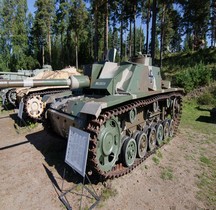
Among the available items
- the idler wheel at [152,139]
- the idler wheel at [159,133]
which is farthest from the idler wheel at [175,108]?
the idler wheel at [152,139]

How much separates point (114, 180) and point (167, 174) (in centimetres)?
127

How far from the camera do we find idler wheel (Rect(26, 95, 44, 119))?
912 centimetres

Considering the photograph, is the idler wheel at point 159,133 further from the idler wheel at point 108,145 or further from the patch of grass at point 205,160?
the idler wheel at point 108,145

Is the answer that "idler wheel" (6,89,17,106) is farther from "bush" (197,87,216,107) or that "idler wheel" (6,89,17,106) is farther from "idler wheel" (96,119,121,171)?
"bush" (197,87,216,107)

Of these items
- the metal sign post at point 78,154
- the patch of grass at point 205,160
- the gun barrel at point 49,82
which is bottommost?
the patch of grass at point 205,160

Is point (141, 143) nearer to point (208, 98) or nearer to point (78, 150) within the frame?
point (78, 150)

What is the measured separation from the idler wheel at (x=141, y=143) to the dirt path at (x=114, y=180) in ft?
0.88

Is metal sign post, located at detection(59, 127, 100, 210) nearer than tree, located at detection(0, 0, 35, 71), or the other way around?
metal sign post, located at detection(59, 127, 100, 210)

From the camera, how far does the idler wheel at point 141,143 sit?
5.57m

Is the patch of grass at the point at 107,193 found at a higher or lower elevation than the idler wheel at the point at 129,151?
lower

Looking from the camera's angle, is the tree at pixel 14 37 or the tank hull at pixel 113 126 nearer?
the tank hull at pixel 113 126

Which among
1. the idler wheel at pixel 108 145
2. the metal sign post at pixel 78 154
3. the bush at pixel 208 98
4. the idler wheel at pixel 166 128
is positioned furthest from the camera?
the bush at pixel 208 98

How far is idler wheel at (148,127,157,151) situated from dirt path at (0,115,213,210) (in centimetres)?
28

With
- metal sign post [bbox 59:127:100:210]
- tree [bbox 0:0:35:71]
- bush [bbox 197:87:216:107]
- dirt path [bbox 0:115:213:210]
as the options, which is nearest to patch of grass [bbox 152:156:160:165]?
dirt path [bbox 0:115:213:210]
